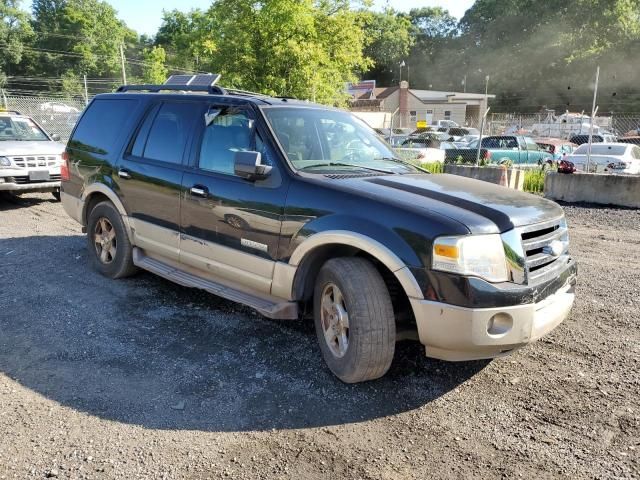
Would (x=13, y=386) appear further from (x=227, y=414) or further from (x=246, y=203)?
(x=246, y=203)

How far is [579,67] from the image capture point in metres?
63.2

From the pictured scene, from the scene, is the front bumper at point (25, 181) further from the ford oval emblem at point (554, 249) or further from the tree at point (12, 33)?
the tree at point (12, 33)

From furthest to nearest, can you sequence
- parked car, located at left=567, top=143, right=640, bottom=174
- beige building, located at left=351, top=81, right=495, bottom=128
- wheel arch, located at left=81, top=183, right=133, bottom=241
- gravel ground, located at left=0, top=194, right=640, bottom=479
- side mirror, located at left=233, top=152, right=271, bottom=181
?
beige building, located at left=351, top=81, right=495, bottom=128, parked car, located at left=567, top=143, right=640, bottom=174, wheel arch, located at left=81, top=183, right=133, bottom=241, side mirror, located at left=233, top=152, right=271, bottom=181, gravel ground, located at left=0, top=194, right=640, bottom=479

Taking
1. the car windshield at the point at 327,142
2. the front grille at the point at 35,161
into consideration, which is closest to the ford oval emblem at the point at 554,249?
the car windshield at the point at 327,142

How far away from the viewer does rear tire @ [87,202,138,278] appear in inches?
207

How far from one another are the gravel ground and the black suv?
0.37 metres

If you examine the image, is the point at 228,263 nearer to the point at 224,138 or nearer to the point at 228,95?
the point at 224,138

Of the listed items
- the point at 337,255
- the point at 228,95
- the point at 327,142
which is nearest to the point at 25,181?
the point at 228,95

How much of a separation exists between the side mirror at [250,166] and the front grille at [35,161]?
7330mm

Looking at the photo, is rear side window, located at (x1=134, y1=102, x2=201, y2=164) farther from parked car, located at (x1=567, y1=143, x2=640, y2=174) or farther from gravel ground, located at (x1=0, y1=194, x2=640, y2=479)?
parked car, located at (x1=567, y1=143, x2=640, y2=174)

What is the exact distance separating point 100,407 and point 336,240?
1775 mm

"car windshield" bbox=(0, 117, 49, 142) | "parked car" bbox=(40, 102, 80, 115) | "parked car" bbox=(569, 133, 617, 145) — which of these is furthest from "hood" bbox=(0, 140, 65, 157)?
"parked car" bbox=(569, 133, 617, 145)

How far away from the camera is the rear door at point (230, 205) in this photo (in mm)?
3801

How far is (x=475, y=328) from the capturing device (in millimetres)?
2939
